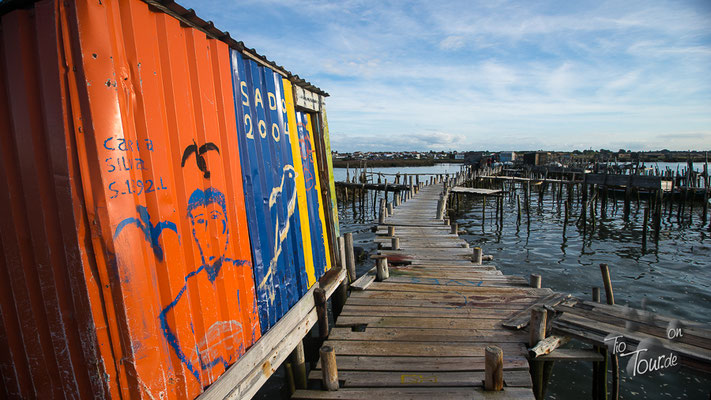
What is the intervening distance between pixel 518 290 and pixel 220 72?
23.2 ft

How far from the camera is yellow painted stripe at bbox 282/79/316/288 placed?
5547 mm

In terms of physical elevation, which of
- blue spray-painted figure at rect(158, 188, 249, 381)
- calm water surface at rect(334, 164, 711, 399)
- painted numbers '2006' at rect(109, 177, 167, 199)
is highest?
painted numbers '2006' at rect(109, 177, 167, 199)

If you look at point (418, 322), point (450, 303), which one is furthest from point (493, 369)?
point (450, 303)

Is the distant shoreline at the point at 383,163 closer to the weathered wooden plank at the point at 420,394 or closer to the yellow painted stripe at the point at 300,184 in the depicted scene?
the yellow painted stripe at the point at 300,184

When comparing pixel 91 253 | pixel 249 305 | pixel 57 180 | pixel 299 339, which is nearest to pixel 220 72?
pixel 57 180

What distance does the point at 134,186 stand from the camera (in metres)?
2.77

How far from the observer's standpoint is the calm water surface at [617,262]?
287 inches

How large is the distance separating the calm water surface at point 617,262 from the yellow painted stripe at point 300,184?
18.4 ft

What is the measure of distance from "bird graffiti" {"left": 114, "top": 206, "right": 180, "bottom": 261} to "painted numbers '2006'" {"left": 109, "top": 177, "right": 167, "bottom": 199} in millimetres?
147

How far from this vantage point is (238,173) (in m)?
4.04

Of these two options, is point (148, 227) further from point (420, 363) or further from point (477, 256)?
point (477, 256)

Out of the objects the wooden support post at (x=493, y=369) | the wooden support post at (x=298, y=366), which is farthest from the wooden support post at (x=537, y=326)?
the wooden support post at (x=298, y=366)

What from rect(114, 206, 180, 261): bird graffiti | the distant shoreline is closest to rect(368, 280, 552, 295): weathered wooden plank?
rect(114, 206, 180, 261): bird graffiti

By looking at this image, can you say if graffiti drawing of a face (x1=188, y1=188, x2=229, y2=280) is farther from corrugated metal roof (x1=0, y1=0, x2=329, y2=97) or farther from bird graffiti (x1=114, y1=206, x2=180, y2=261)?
corrugated metal roof (x1=0, y1=0, x2=329, y2=97)
